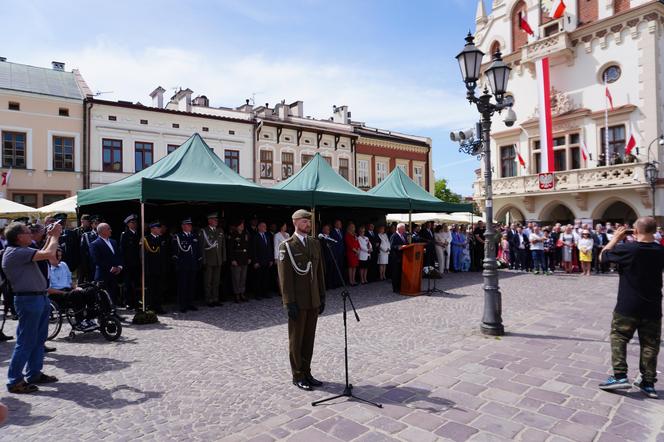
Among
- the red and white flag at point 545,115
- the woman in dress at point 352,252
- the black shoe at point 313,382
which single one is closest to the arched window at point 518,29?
the red and white flag at point 545,115

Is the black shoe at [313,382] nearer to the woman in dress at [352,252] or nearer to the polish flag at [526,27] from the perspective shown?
the woman in dress at [352,252]

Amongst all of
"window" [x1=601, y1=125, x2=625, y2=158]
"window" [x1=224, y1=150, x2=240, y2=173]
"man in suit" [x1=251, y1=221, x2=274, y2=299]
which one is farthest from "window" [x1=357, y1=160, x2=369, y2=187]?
"man in suit" [x1=251, y1=221, x2=274, y2=299]

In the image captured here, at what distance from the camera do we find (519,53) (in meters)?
27.2

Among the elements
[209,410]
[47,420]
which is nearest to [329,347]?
[209,410]

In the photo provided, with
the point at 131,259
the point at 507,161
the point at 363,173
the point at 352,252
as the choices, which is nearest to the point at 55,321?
the point at 131,259

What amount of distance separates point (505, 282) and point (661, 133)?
51.6 feet

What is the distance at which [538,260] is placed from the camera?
53.0ft

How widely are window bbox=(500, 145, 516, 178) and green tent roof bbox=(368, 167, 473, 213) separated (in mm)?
14153

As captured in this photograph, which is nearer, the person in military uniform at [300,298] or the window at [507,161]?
the person in military uniform at [300,298]

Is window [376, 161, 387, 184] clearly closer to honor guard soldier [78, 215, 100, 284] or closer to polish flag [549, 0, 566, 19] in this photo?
polish flag [549, 0, 566, 19]

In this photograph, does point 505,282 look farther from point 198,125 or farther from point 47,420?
point 198,125

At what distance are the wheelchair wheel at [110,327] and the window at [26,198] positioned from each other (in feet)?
64.4

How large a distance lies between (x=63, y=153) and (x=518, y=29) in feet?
92.8

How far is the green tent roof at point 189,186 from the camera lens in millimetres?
8289
